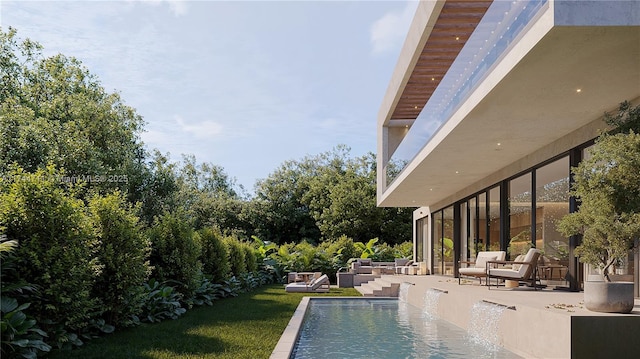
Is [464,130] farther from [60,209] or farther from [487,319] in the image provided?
[60,209]

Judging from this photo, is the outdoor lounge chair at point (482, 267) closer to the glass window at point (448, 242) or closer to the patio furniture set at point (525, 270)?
the patio furniture set at point (525, 270)

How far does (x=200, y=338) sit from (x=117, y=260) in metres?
1.86

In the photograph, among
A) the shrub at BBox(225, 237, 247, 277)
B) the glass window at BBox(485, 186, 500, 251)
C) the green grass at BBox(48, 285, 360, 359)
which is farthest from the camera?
the shrub at BBox(225, 237, 247, 277)

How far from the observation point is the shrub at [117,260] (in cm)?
895

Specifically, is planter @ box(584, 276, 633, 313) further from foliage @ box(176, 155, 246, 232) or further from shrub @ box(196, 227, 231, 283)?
foliage @ box(176, 155, 246, 232)

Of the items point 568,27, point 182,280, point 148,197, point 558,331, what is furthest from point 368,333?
point 148,197

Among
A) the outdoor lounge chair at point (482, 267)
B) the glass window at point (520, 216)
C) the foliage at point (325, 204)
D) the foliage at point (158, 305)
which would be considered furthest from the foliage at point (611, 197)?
the foliage at point (325, 204)

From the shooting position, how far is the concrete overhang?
6816mm

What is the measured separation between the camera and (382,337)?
32.0 ft

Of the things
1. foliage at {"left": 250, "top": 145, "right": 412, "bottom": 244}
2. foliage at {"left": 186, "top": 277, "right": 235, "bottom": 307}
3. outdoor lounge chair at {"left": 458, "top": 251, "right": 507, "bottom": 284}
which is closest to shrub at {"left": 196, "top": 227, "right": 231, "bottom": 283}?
foliage at {"left": 186, "top": 277, "right": 235, "bottom": 307}

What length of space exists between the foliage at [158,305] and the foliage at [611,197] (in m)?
7.55

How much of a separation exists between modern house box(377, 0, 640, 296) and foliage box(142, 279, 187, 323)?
668cm

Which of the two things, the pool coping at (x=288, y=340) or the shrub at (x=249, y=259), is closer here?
the pool coping at (x=288, y=340)

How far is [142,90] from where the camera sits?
4153 centimetres
